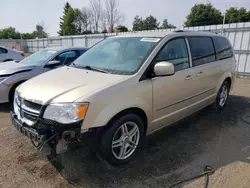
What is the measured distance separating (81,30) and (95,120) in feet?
166

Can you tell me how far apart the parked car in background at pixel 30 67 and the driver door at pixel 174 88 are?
3374 millimetres

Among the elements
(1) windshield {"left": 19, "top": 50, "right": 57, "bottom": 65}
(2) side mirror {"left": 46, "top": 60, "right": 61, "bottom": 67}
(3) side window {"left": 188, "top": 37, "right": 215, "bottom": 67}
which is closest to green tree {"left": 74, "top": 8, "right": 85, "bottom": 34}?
(1) windshield {"left": 19, "top": 50, "right": 57, "bottom": 65}

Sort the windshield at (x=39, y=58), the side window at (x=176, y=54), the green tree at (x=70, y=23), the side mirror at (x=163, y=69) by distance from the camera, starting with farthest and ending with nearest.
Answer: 1. the green tree at (x=70, y=23)
2. the windshield at (x=39, y=58)
3. the side window at (x=176, y=54)
4. the side mirror at (x=163, y=69)

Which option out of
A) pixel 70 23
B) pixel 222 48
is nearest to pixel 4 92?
pixel 222 48

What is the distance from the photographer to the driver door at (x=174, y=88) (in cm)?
310

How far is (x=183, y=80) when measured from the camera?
346 centimetres

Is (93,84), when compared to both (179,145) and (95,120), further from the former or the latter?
(179,145)

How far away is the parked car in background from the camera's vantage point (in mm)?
4953

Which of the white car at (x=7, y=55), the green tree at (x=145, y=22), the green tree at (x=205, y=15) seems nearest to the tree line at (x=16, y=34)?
the green tree at (x=145, y=22)

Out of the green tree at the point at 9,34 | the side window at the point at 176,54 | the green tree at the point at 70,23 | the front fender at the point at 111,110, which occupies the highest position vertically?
the green tree at the point at 70,23

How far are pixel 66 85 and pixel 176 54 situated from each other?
1853mm

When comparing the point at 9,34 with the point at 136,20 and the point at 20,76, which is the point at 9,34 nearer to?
the point at 136,20

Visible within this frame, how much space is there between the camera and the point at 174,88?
3307 millimetres

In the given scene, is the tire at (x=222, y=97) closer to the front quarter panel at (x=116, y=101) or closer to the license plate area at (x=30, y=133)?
the front quarter panel at (x=116, y=101)
